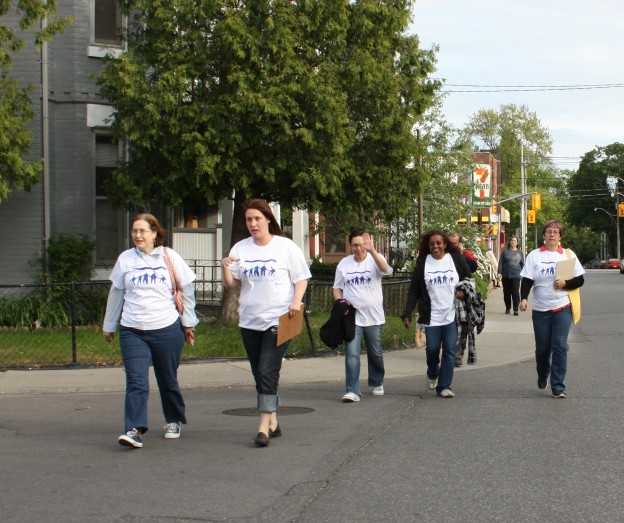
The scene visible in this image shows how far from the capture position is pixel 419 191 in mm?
18391

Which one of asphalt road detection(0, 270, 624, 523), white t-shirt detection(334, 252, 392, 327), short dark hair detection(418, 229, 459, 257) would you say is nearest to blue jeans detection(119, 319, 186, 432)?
asphalt road detection(0, 270, 624, 523)

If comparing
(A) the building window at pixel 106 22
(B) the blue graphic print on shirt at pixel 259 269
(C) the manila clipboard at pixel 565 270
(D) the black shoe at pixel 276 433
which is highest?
(A) the building window at pixel 106 22

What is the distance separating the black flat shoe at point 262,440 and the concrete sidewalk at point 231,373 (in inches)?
157

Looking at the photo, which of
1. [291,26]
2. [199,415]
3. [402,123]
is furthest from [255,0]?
[199,415]

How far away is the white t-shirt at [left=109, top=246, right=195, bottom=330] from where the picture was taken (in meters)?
7.93

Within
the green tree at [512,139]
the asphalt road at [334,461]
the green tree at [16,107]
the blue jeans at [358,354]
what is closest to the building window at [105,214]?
the green tree at [16,107]

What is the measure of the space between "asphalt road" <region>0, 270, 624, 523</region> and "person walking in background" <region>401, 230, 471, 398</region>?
0.39 m

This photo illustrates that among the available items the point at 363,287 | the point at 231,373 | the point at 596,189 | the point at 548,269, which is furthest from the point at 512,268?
the point at 596,189

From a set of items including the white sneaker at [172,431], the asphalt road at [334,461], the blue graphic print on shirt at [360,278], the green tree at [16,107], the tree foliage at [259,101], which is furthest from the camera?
the tree foliage at [259,101]

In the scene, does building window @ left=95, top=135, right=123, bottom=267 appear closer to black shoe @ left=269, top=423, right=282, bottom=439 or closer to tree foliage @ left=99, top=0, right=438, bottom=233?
tree foliage @ left=99, top=0, right=438, bottom=233

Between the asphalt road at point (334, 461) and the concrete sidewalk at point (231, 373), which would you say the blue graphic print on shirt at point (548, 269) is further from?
the concrete sidewalk at point (231, 373)

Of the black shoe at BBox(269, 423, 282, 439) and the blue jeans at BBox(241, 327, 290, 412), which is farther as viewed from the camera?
the black shoe at BBox(269, 423, 282, 439)

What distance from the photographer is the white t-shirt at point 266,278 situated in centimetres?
789

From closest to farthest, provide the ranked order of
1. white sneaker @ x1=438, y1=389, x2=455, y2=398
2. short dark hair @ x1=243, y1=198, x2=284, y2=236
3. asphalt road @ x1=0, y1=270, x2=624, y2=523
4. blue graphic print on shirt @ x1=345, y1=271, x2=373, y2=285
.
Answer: asphalt road @ x1=0, y1=270, x2=624, y2=523
short dark hair @ x1=243, y1=198, x2=284, y2=236
blue graphic print on shirt @ x1=345, y1=271, x2=373, y2=285
white sneaker @ x1=438, y1=389, x2=455, y2=398
